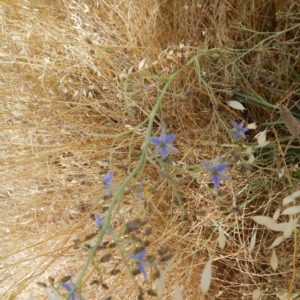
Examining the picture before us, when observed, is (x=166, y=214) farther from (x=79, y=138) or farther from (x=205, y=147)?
(x=79, y=138)

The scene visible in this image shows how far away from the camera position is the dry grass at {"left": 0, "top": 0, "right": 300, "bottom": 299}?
33.5 inches

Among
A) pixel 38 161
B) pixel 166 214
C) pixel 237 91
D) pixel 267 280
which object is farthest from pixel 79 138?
pixel 267 280

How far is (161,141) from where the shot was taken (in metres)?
0.54

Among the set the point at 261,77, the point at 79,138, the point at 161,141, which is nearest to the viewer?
the point at 161,141

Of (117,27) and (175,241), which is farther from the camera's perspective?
(117,27)

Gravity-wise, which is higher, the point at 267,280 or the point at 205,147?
the point at 205,147

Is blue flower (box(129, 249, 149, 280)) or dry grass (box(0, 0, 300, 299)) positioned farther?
dry grass (box(0, 0, 300, 299))

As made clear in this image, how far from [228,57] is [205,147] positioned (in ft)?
0.77

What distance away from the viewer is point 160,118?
77 cm

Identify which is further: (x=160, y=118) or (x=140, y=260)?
(x=160, y=118)

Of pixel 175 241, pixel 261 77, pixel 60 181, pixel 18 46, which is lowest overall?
pixel 175 241

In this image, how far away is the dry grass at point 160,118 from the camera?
2.80 ft

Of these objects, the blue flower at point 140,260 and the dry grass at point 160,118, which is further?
the dry grass at point 160,118

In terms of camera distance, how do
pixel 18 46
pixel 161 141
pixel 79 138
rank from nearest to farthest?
pixel 161 141
pixel 79 138
pixel 18 46
